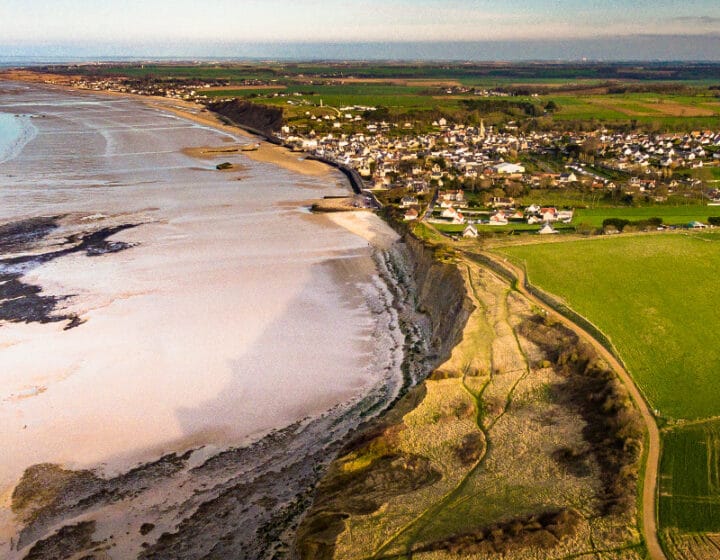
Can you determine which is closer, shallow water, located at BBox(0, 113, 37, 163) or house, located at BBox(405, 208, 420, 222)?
house, located at BBox(405, 208, 420, 222)

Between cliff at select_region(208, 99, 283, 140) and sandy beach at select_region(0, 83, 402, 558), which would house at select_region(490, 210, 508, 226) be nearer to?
sandy beach at select_region(0, 83, 402, 558)

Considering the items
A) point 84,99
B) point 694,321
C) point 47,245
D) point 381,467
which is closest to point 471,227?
point 694,321

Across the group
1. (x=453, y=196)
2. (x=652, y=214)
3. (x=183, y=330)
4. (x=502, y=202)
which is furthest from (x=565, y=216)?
(x=183, y=330)

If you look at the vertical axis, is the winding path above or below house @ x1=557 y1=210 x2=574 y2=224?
below

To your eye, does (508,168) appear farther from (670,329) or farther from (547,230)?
(670,329)

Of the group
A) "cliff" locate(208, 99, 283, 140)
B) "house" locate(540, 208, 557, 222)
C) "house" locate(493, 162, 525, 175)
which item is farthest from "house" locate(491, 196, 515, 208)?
"cliff" locate(208, 99, 283, 140)

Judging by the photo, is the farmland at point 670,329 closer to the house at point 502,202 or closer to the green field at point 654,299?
the green field at point 654,299
